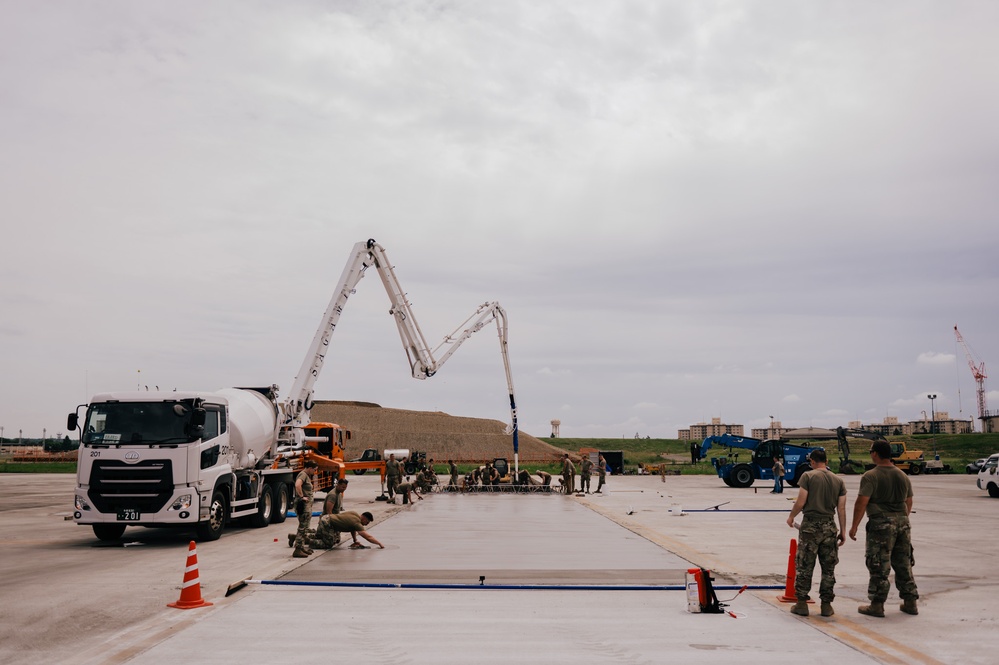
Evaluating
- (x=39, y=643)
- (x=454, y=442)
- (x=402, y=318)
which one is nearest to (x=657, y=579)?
(x=39, y=643)

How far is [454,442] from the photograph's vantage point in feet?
382

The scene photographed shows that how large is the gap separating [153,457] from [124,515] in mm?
1325

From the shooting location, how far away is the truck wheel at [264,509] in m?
22.5

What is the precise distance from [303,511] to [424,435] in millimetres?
102169

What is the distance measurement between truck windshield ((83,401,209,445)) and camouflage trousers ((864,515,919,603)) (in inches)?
529

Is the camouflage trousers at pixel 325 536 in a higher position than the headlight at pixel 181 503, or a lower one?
lower

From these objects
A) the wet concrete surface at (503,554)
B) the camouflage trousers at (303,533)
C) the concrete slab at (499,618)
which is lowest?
the wet concrete surface at (503,554)

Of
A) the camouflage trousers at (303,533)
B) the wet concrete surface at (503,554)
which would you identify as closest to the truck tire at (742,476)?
the wet concrete surface at (503,554)

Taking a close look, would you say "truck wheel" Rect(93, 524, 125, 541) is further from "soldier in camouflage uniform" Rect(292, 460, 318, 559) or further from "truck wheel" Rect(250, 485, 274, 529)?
"soldier in camouflage uniform" Rect(292, 460, 318, 559)

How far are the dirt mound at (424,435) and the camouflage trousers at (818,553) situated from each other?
9448 cm

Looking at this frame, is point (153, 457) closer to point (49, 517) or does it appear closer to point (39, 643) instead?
point (39, 643)

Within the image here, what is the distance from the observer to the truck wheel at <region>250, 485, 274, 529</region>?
22516mm

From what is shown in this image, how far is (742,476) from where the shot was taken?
45.8 metres

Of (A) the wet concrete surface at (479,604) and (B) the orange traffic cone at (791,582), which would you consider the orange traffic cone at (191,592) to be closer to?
(A) the wet concrete surface at (479,604)
